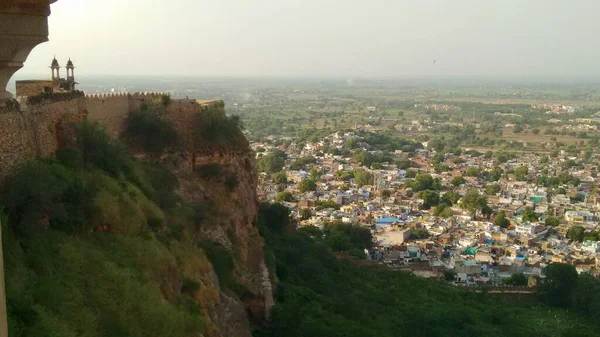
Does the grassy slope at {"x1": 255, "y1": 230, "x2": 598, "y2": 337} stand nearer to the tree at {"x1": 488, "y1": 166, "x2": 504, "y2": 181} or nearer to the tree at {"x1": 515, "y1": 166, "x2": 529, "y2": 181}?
the tree at {"x1": 488, "y1": 166, "x2": 504, "y2": 181}

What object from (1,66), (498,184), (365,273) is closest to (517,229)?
(498,184)

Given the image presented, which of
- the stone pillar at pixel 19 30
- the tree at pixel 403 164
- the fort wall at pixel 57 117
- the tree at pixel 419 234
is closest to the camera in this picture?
the stone pillar at pixel 19 30

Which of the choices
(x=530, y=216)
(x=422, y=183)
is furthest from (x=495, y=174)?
(x=530, y=216)

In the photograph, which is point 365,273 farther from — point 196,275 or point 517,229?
point 517,229

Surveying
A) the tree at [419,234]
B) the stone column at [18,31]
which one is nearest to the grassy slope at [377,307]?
the stone column at [18,31]

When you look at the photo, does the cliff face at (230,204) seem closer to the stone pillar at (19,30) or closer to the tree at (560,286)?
the stone pillar at (19,30)

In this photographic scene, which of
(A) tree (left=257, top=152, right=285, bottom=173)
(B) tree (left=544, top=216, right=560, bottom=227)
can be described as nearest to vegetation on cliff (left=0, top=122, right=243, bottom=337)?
(B) tree (left=544, top=216, right=560, bottom=227)
